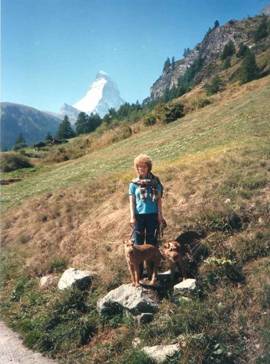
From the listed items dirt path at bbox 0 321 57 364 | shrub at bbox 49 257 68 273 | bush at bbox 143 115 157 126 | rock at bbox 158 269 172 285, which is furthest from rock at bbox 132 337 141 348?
bush at bbox 143 115 157 126

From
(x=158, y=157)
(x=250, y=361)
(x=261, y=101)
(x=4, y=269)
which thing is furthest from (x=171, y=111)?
(x=250, y=361)

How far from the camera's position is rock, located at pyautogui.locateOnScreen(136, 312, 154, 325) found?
895 centimetres

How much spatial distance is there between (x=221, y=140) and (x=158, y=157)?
349cm

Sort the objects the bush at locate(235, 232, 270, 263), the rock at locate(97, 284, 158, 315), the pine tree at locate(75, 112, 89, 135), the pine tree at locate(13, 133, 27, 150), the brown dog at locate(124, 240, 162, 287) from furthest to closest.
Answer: the pine tree at locate(75, 112, 89, 135) → the pine tree at locate(13, 133, 27, 150) → the bush at locate(235, 232, 270, 263) → the brown dog at locate(124, 240, 162, 287) → the rock at locate(97, 284, 158, 315)

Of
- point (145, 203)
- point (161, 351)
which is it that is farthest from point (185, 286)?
point (145, 203)

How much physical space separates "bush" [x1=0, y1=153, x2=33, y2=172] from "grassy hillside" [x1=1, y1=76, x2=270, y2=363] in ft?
111

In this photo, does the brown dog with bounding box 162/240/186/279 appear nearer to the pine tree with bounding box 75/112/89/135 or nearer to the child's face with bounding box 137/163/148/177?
the child's face with bounding box 137/163/148/177

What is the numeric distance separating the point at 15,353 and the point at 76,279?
2.31 meters

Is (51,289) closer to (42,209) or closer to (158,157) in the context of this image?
(42,209)

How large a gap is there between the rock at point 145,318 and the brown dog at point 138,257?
821 mm

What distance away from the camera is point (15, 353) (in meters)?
9.31

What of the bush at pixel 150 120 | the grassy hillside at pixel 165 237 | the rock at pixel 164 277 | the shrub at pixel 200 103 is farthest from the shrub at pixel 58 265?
the shrub at pixel 200 103

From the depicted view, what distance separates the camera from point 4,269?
14609mm

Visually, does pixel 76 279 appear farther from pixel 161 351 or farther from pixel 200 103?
pixel 200 103
